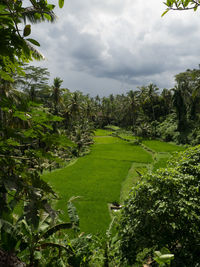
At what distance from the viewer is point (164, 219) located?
13.8 feet

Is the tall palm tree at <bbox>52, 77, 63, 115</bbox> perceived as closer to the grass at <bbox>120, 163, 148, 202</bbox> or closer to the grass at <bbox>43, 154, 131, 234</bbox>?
the grass at <bbox>43, 154, 131, 234</bbox>

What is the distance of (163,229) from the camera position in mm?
4281

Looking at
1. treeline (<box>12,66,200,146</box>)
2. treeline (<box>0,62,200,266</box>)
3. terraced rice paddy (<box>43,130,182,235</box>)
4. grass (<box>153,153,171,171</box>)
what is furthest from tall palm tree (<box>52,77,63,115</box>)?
grass (<box>153,153,171,171</box>)

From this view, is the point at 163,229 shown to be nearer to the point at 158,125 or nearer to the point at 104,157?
the point at 104,157

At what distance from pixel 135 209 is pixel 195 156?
2.49 metres

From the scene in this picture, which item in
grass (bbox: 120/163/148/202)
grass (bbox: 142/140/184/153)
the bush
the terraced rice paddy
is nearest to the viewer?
the bush

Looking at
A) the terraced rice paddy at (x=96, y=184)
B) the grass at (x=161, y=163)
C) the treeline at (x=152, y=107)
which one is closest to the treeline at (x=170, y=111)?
the treeline at (x=152, y=107)

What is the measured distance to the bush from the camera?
395cm

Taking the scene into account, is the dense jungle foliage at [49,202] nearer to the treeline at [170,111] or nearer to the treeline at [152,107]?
the treeline at [152,107]

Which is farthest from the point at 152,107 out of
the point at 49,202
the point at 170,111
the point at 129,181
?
the point at 49,202

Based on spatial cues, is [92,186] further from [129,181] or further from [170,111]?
[170,111]

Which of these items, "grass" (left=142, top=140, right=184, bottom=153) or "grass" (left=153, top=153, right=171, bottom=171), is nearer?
"grass" (left=153, top=153, right=171, bottom=171)

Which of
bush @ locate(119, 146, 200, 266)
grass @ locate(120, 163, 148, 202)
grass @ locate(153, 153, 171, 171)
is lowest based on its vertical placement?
grass @ locate(120, 163, 148, 202)

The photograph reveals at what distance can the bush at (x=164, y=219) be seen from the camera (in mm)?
3951
